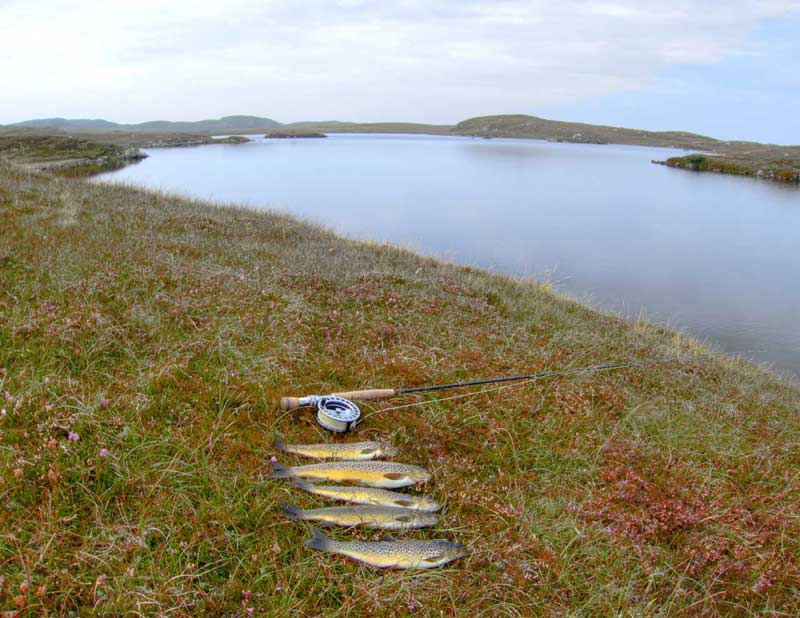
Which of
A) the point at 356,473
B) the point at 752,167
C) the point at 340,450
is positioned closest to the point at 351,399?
the point at 340,450

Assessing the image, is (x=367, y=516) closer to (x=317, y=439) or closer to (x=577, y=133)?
(x=317, y=439)

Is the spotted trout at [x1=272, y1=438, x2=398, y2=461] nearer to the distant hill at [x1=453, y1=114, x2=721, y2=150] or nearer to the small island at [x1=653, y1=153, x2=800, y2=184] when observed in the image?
the small island at [x1=653, y1=153, x2=800, y2=184]

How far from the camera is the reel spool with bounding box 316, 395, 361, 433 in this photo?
4.52 meters

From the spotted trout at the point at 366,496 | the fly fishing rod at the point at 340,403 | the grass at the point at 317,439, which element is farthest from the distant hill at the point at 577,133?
the spotted trout at the point at 366,496

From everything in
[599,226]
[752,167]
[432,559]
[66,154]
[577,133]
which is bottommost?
[432,559]

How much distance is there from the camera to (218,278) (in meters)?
7.71

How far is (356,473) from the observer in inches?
156

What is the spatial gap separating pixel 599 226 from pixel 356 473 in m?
27.6

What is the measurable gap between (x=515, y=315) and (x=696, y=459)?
4980 mm

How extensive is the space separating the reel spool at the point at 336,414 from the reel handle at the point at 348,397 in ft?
0.41

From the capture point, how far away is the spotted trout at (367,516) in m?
3.52

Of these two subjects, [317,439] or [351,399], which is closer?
[317,439]

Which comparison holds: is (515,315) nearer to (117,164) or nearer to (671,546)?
(671,546)

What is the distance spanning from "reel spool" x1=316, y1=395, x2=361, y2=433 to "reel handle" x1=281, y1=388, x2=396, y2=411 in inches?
4.9
